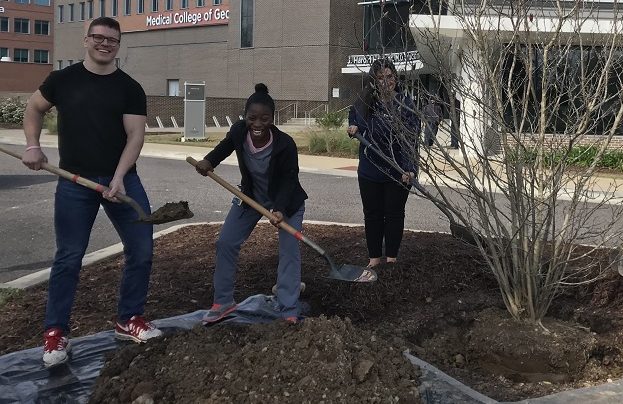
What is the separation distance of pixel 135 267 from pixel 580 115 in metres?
2.60

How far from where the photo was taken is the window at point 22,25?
270 feet

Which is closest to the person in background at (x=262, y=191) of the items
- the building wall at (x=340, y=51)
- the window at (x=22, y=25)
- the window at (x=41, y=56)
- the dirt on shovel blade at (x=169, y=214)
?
the dirt on shovel blade at (x=169, y=214)

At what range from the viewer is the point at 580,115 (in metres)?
3.89

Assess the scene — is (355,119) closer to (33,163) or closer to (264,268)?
(264,268)

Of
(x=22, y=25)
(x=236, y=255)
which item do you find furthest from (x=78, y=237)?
(x=22, y=25)

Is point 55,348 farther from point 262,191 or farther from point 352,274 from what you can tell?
point 352,274

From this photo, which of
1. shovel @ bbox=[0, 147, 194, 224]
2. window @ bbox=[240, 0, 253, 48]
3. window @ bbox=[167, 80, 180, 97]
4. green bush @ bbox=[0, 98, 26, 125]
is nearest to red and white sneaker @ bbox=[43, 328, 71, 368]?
shovel @ bbox=[0, 147, 194, 224]

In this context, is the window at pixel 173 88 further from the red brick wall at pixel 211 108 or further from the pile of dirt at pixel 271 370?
the pile of dirt at pixel 271 370

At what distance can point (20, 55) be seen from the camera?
8194cm

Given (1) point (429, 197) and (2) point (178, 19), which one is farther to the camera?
(2) point (178, 19)

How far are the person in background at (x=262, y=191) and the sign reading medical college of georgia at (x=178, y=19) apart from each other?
46.1m

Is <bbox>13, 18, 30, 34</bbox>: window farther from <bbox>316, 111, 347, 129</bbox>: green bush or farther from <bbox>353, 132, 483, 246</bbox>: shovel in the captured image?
<bbox>353, 132, 483, 246</bbox>: shovel

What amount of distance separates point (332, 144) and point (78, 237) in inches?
672

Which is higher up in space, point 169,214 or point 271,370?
point 169,214
